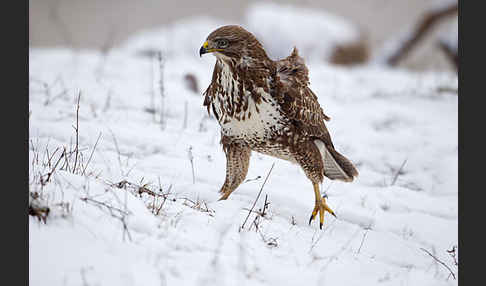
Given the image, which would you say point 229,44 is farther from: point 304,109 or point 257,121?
point 304,109

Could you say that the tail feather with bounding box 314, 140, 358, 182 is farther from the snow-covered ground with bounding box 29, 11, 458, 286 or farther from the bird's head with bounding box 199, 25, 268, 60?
the bird's head with bounding box 199, 25, 268, 60

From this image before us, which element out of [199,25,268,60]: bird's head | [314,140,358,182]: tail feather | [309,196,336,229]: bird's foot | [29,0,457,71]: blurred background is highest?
[29,0,457,71]: blurred background

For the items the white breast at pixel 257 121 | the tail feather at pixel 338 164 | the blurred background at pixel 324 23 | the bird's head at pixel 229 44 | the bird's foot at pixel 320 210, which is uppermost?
the blurred background at pixel 324 23

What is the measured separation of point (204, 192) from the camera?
3764 millimetres

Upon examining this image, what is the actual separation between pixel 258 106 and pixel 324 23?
34.4ft

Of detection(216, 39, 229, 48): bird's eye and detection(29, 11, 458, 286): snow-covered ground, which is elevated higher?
detection(216, 39, 229, 48): bird's eye

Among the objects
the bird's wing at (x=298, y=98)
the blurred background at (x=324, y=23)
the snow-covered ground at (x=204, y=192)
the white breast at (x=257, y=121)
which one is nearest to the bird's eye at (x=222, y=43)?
the white breast at (x=257, y=121)

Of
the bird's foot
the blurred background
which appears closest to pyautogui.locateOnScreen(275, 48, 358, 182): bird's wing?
the bird's foot

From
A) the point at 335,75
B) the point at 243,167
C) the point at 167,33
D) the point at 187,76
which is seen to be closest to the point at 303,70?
the point at 243,167

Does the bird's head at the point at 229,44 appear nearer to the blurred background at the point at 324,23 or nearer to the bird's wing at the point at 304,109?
the bird's wing at the point at 304,109

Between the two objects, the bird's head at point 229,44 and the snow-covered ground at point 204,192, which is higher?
the bird's head at point 229,44

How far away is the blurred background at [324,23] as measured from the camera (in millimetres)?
11430

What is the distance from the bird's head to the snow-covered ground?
0.97 metres

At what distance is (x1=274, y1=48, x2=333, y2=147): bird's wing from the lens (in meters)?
3.28
